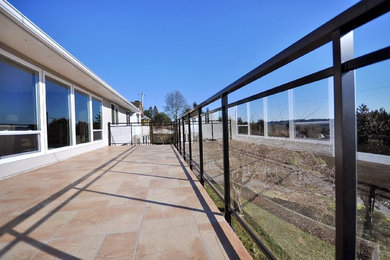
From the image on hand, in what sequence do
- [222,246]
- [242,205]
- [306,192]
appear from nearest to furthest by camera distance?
[306,192] → [222,246] → [242,205]

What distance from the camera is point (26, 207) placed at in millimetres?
1927

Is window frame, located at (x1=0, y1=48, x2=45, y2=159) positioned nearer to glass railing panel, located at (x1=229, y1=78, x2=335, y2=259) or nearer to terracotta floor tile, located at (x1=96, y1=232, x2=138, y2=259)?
terracotta floor tile, located at (x1=96, y1=232, x2=138, y2=259)

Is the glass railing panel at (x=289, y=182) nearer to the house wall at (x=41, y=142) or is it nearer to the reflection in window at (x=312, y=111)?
the reflection in window at (x=312, y=111)

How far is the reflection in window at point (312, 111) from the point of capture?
0.77 m

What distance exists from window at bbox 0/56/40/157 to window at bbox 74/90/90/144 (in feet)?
5.84

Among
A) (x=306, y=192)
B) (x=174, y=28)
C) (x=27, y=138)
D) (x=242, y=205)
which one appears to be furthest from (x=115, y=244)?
(x=174, y=28)

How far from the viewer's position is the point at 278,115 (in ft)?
3.58

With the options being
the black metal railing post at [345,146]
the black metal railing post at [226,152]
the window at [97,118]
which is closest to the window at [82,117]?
the window at [97,118]

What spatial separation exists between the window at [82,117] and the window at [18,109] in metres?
1.78

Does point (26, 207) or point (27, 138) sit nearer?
point (26, 207)

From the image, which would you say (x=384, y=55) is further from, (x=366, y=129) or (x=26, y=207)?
(x=26, y=207)

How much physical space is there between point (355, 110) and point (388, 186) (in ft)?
0.92

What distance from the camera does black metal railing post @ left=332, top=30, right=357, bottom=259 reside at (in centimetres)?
55

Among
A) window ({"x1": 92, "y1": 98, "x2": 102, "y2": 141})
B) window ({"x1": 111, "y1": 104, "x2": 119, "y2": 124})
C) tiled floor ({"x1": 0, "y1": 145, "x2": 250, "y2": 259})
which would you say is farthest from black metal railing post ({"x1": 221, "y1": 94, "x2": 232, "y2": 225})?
window ({"x1": 111, "y1": 104, "x2": 119, "y2": 124})
